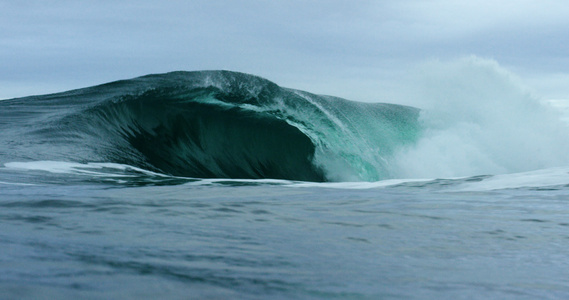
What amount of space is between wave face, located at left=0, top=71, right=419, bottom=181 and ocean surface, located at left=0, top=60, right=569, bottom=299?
0.04 m

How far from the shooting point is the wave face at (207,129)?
9406mm

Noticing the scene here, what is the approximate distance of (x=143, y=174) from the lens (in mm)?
7531

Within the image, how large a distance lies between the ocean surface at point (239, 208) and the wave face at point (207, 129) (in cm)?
4

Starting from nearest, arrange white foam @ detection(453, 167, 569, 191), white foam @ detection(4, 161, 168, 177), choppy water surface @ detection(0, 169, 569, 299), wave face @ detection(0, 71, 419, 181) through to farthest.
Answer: choppy water surface @ detection(0, 169, 569, 299), white foam @ detection(453, 167, 569, 191), white foam @ detection(4, 161, 168, 177), wave face @ detection(0, 71, 419, 181)

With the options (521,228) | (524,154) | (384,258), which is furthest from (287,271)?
(524,154)

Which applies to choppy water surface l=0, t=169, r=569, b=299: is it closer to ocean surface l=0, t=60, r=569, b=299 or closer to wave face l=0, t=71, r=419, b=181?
ocean surface l=0, t=60, r=569, b=299

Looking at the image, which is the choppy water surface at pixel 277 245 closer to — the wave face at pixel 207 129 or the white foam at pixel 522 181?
the white foam at pixel 522 181

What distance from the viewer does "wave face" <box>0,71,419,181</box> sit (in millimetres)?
9406

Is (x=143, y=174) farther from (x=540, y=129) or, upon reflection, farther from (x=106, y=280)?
(x=540, y=129)

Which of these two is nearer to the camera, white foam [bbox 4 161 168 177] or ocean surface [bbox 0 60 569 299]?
ocean surface [bbox 0 60 569 299]

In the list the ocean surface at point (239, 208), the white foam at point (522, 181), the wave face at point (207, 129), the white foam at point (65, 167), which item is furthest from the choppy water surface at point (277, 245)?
the wave face at point (207, 129)

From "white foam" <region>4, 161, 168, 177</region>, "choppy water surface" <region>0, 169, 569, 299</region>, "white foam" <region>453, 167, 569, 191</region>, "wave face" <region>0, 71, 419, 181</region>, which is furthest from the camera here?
"wave face" <region>0, 71, 419, 181</region>

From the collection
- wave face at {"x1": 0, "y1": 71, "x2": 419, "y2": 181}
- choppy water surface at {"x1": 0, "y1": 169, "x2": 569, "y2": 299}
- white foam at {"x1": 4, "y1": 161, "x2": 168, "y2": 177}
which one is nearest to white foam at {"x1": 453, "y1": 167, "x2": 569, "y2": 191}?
choppy water surface at {"x1": 0, "y1": 169, "x2": 569, "y2": 299}

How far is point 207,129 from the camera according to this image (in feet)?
37.2
